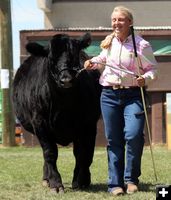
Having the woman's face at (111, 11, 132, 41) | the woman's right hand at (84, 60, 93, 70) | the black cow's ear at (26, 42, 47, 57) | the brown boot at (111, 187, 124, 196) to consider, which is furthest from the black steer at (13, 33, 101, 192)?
the brown boot at (111, 187, 124, 196)

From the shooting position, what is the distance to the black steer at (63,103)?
291 inches

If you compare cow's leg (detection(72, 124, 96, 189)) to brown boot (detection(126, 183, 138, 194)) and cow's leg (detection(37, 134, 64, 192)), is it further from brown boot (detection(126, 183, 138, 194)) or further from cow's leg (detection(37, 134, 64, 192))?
brown boot (detection(126, 183, 138, 194))

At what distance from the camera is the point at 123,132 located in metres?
7.45

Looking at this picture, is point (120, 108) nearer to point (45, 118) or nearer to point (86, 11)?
point (45, 118)

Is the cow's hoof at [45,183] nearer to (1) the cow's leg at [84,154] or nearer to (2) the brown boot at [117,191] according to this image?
(1) the cow's leg at [84,154]

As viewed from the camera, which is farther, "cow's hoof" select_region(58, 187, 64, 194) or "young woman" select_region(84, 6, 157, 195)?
"cow's hoof" select_region(58, 187, 64, 194)

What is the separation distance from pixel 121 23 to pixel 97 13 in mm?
16628

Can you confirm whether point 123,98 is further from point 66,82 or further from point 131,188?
point 131,188

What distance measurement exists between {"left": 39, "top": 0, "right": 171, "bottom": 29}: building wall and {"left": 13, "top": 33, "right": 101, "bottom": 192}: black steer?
600 inches

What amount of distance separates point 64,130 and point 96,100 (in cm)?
65

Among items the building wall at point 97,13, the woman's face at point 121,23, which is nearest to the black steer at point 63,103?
the woman's face at point 121,23

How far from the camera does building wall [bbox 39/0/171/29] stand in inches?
924

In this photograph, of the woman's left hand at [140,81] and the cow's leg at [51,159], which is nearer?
the woman's left hand at [140,81]

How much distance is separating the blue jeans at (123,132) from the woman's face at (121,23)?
677 mm
